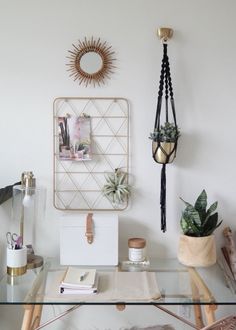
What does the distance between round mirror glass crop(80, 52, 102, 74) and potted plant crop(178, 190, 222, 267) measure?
0.80m

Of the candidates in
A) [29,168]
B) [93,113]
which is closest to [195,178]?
[93,113]

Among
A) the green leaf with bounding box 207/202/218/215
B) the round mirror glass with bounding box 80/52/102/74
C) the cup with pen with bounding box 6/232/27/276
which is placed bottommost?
the cup with pen with bounding box 6/232/27/276

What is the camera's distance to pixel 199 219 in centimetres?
172

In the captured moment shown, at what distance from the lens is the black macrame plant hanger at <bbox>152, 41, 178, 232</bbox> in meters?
1.75

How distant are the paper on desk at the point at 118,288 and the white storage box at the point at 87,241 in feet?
0.31

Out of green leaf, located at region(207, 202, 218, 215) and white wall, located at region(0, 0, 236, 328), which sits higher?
white wall, located at region(0, 0, 236, 328)

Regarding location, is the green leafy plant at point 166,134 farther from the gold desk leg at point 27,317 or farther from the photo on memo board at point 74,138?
the gold desk leg at point 27,317

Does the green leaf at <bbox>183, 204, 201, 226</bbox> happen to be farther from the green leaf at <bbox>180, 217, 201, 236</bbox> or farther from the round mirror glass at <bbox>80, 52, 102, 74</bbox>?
the round mirror glass at <bbox>80, 52, 102, 74</bbox>

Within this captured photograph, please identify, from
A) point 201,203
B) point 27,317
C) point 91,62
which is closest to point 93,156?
point 91,62

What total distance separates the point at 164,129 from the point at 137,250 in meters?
0.58

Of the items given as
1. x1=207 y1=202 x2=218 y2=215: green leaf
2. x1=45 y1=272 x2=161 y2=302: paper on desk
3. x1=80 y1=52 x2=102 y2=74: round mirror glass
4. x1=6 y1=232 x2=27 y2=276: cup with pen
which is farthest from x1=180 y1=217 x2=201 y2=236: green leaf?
x1=80 y1=52 x2=102 y2=74: round mirror glass

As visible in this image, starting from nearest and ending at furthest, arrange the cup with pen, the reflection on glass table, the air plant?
the reflection on glass table
the cup with pen
the air plant

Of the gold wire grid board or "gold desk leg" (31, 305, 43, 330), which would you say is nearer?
"gold desk leg" (31, 305, 43, 330)

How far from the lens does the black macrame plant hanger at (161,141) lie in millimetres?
1751
